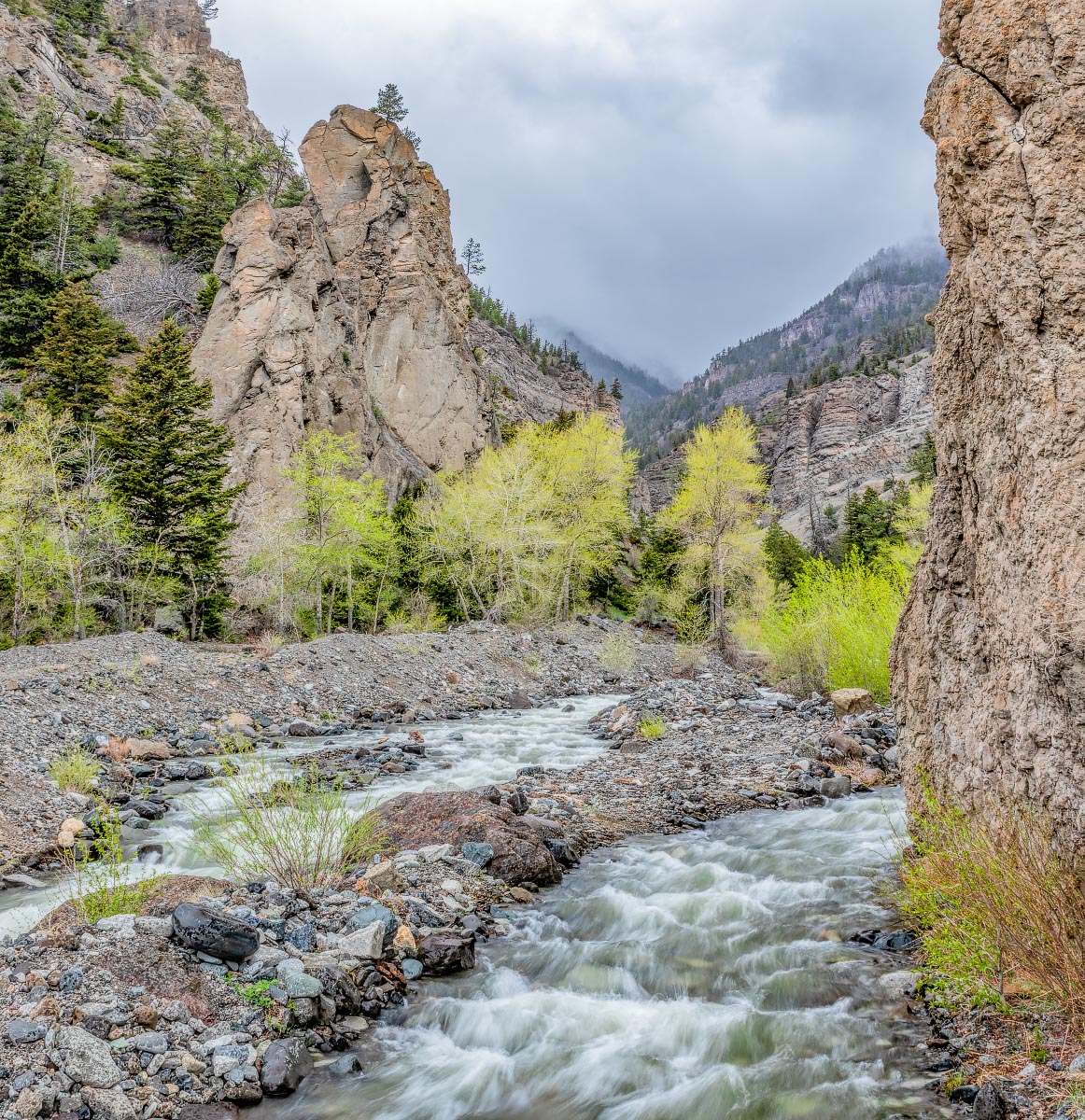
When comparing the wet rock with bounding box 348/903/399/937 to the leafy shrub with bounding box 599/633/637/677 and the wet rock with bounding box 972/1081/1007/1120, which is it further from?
the leafy shrub with bounding box 599/633/637/677

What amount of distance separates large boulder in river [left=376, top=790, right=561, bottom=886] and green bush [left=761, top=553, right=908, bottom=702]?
29.4 feet

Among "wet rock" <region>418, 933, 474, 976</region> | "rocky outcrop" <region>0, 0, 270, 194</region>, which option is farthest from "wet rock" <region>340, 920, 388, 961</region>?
"rocky outcrop" <region>0, 0, 270, 194</region>

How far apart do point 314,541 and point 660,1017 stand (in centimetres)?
2454

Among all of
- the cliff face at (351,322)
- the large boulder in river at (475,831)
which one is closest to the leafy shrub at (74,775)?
the large boulder in river at (475,831)

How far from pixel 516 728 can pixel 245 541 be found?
2007cm

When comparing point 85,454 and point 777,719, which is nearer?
point 777,719

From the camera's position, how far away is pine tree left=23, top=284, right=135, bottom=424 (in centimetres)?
2905

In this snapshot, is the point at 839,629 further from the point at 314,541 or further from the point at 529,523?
the point at 314,541

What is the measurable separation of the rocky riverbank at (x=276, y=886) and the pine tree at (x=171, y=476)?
23.4 ft

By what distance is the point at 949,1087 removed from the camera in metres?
3.54

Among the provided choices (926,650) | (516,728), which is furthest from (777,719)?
(926,650)

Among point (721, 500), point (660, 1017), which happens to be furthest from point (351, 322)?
point (660, 1017)

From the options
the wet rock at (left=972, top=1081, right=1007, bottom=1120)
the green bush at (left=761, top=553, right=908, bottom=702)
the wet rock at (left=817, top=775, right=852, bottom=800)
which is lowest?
the wet rock at (left=817, top=775, right=852, bottom=800)

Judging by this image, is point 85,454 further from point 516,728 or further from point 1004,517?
point 1004,517
